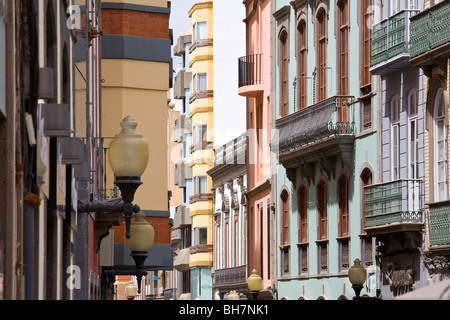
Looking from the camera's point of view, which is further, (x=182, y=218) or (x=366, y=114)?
(x=182, y=218)

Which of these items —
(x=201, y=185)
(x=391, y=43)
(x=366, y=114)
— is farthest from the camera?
(x=201, y=185)

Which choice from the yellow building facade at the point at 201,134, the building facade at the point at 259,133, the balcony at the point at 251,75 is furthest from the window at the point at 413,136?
the yellow building facade at the point at 201,134

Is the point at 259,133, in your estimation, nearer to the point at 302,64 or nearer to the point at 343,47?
the point at 302,64

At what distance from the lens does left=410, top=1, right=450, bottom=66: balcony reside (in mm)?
24547

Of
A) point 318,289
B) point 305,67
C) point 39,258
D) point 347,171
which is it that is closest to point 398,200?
point 347,171

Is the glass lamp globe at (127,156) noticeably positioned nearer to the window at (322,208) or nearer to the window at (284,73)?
the window at (322,208)

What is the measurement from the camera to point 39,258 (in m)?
10.7

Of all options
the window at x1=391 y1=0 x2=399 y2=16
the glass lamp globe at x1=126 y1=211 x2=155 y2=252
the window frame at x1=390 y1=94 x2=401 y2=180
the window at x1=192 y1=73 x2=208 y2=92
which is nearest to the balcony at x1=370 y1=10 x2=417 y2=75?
the window at x1=391 y1=0 x2=399 y2=16

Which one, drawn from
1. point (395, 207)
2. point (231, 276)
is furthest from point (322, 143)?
point (231, 276)

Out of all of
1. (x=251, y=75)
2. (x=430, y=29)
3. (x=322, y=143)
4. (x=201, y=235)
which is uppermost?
(x=251, y=75)

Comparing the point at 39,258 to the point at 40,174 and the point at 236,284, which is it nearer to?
the point at 40,174

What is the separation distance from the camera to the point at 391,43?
2828cm

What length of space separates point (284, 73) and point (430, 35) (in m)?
14.9
